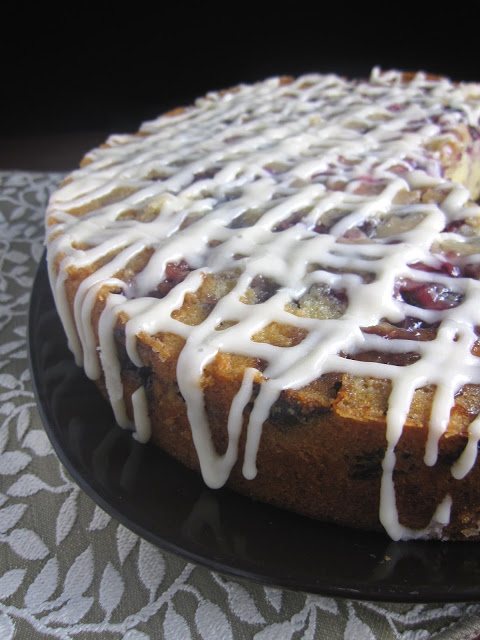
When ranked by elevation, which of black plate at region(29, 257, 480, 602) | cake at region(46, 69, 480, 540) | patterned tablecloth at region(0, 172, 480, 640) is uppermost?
cake at region(46, 69, 480, 540)

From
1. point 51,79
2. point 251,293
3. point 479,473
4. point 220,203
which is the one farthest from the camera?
point 51,79

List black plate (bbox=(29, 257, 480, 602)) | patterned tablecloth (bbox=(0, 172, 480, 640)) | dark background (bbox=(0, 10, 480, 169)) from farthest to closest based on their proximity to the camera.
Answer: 1. dark background (bbox=(0, 10, 480, 169))
2. patterned tablecloth (bbox=(0, 172, 480, 640))
3. black plate (bbox=(29, 257, 480, 602))

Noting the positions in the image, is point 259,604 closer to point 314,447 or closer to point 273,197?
point 314,447

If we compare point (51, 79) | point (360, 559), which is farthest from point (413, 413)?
point (51, 79)

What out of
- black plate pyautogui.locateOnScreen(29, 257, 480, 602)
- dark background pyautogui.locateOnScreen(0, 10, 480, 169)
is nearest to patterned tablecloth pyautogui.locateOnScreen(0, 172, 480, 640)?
black plate pyautogui.locateOnScreen(29, 257, 480, 602)

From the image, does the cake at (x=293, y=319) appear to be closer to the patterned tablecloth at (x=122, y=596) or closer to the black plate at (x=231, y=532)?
the black plate at (x=231, y=532)

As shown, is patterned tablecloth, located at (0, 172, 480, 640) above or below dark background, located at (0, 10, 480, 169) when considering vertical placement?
below

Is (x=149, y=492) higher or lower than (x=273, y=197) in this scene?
lower

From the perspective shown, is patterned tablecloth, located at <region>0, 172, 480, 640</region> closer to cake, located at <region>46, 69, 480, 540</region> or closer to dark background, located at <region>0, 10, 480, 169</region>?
cake, located at <region>46, 69, 480, 540</region>
